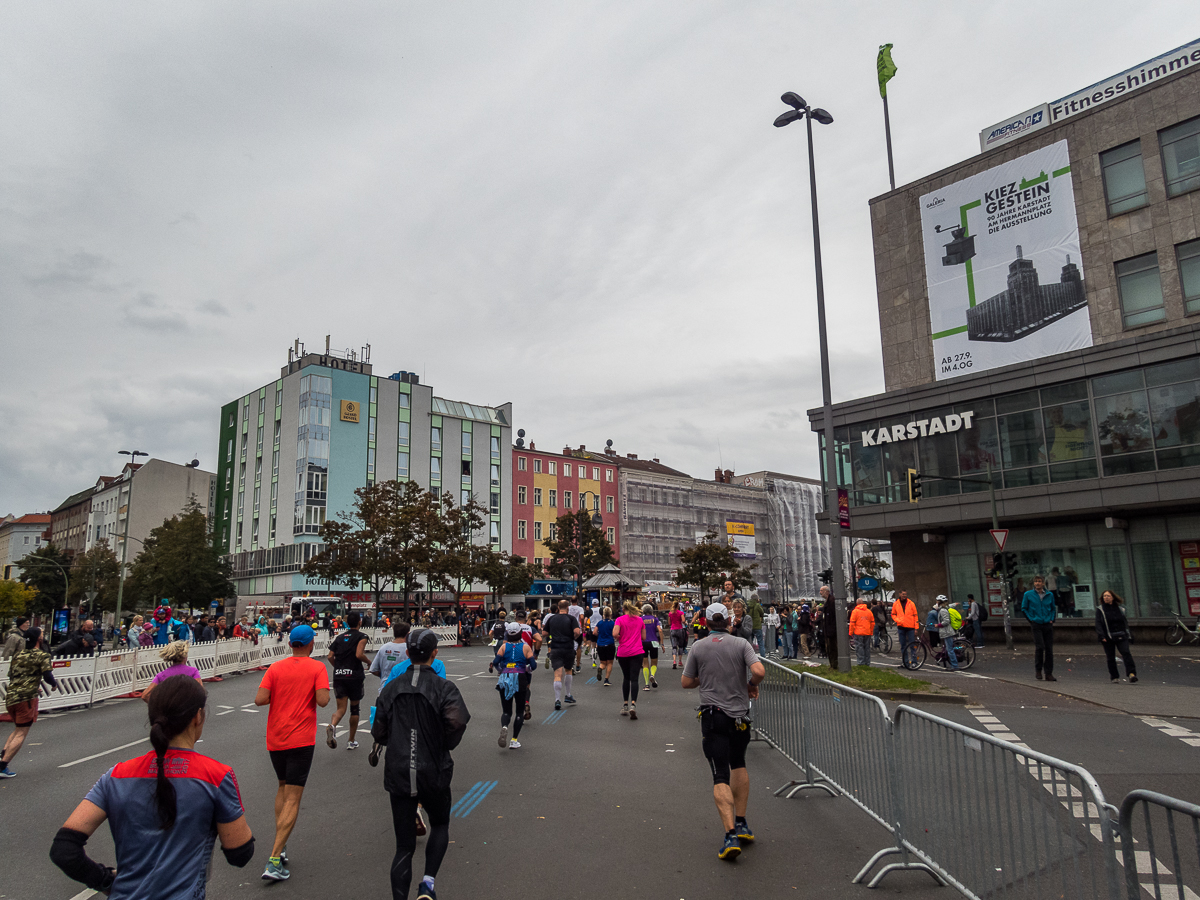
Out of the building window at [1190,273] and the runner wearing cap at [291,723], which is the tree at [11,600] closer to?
the runner wearing cap at [291,723]

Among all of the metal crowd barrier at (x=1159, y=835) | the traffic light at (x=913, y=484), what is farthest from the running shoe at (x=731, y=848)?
the traffic light at (x=913, y=484)

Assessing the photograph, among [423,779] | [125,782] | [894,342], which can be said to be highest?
[894,342]

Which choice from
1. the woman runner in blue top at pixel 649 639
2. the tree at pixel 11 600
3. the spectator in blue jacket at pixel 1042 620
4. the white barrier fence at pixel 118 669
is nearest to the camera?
the woman runner in blue top at pixel 649 639

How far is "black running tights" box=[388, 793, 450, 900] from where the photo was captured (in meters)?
4.71

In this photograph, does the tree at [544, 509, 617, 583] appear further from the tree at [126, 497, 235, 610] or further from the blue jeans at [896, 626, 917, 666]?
the blue jeans at [896, 626, 917, 666]

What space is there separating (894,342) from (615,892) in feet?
112

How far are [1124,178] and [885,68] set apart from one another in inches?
653

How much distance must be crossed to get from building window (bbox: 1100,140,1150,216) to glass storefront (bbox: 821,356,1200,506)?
271 inches

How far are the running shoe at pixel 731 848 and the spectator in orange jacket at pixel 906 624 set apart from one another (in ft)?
44.7

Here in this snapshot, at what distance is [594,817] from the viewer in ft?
22.6

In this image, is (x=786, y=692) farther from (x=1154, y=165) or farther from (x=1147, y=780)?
(x=1154, y=165)

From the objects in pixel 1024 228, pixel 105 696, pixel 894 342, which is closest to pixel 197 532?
pixel 105 696

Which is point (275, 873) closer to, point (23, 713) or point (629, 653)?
point (23, 713)

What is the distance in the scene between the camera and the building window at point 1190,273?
2667cm
